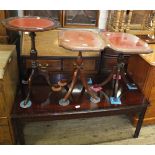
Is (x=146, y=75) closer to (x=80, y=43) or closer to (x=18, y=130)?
(x=80, y=43)

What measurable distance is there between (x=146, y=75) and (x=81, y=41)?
675mm

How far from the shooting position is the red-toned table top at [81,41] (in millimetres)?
1206

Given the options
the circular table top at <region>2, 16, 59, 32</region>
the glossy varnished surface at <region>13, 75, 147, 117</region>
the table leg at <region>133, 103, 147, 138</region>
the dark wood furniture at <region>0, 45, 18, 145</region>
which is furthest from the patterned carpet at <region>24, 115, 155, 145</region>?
the circular table top at <region>2, 16, 59, 32</region>

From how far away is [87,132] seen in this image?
1.75 m

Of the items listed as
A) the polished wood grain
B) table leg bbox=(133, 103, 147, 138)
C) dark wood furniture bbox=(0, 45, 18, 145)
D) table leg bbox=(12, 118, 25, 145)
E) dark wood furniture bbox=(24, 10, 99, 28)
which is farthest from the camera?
dark wood furniture bbox=(24, 10, 99, 28)

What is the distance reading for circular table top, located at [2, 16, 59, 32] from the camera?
1163 millimetres

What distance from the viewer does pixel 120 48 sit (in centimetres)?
128

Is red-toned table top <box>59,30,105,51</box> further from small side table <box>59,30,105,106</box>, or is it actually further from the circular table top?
the circular table top

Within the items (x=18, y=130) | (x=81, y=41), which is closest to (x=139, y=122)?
(x=81, y=41)

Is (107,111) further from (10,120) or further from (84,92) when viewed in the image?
(10,120)

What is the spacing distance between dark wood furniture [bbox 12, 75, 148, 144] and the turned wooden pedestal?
0.09 m

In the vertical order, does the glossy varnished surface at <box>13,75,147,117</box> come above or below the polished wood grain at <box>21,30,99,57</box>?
below
